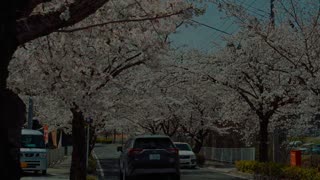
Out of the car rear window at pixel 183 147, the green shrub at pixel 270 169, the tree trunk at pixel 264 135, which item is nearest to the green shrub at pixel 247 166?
the tree trunk at pixel 264 135

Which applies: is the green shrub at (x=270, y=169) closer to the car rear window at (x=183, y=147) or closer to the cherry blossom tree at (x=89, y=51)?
the cherry blossom tree at (x=89, y=51)

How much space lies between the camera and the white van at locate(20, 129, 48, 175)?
24.8 metres

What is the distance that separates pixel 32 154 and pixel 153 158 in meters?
9.12

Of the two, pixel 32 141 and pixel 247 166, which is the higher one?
pixel 32 141

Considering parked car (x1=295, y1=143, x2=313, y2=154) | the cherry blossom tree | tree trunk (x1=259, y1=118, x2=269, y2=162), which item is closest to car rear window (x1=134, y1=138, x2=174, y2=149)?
the cherry blossom tree

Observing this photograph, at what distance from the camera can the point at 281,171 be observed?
19.7 m

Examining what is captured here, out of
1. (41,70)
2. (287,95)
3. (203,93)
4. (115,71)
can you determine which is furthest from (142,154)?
(203,93)

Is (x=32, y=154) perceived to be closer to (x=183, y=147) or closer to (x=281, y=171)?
(x=183, y=147)

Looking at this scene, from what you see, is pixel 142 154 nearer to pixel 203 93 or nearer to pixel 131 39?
pixel 131 39

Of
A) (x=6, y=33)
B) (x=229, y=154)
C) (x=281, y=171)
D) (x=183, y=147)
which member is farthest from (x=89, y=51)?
(x=229, y=154)

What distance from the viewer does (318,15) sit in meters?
14.9

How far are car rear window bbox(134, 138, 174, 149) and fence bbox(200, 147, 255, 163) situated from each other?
1412cm

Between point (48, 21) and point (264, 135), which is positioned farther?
point (264, 135)

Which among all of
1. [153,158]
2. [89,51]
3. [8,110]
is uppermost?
[89,51]
